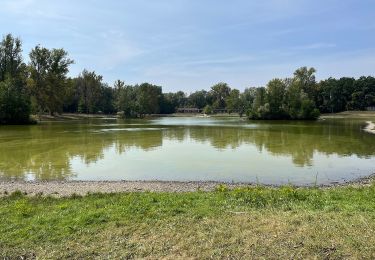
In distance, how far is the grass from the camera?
644 cm

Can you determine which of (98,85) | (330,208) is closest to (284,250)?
(330,208)

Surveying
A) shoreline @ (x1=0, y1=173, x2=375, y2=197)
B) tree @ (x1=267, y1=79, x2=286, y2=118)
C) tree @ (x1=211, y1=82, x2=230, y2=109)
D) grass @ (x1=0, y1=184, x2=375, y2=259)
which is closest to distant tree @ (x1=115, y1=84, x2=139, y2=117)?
tree @ (x1=267, y1=79, x2=286, y2=118)

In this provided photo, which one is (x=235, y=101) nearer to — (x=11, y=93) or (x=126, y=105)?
(x=126, y=105)

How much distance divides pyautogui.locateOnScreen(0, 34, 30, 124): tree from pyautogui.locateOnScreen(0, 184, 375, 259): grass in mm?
72676

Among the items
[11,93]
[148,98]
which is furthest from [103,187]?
[148,98]

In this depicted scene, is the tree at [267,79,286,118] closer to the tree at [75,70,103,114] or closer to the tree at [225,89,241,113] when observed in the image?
the tree at [225,89,241,113]

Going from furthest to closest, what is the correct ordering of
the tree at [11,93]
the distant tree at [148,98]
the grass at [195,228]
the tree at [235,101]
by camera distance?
the tree at [235,101]
the distant tree at [148,98]
the tree at [11,93]
the grass at [195,228]

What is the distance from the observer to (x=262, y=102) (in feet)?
370

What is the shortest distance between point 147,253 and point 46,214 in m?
3.63

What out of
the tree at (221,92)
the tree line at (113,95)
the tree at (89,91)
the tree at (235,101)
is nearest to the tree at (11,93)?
the tree line at (113,95)

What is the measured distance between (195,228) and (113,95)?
497 feet

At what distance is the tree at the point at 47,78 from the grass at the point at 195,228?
3752 inches

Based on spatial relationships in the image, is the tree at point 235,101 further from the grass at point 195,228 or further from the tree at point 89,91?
the grass at point 195,228

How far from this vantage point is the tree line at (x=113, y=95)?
3625 inches
